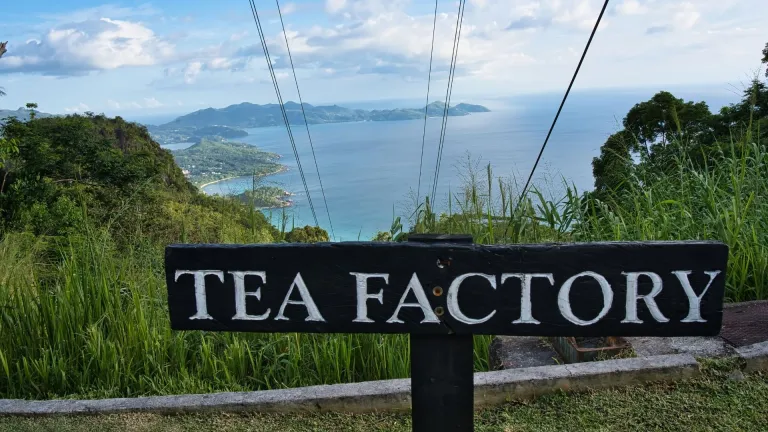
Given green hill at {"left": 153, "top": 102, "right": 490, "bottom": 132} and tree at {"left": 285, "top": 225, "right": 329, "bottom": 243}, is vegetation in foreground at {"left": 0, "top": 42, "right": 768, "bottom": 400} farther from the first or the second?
green hill at {"left": 153, "top": 102, "right": 490, "bottom": 132}

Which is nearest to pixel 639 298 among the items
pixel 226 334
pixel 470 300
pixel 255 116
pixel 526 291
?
pixel 526 291

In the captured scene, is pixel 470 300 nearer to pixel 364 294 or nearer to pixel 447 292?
pixel 447 292

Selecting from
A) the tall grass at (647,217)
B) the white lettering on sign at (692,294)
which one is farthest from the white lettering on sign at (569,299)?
the tall grass at (647,217)

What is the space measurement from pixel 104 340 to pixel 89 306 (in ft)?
0.66

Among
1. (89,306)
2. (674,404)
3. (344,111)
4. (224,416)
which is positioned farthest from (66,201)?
(344,111)

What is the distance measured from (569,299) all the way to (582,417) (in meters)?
1.15

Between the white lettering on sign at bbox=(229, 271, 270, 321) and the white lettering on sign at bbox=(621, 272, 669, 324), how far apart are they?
74 centimetres

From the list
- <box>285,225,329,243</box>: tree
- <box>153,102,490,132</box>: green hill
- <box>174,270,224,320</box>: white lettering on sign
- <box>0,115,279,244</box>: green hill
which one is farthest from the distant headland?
<box>174,270,224,320</box>: white lettering on sign

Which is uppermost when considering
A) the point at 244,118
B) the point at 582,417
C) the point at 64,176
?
the point at 244,118

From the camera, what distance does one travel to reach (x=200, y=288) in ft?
4.51

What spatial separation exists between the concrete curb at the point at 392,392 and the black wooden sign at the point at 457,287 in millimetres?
1122

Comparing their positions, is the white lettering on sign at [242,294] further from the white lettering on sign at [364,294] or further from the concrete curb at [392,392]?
the concrete curb at [392,392]

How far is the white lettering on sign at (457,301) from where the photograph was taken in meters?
1.28

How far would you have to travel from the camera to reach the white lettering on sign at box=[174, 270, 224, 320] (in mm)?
1367
